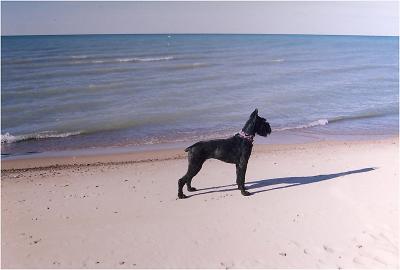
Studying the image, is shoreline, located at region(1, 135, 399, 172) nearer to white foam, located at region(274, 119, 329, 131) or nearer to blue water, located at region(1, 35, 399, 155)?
blue water, located at region(1, 35, 399, 155)

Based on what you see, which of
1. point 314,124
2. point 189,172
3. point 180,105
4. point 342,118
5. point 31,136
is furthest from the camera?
point 180,105

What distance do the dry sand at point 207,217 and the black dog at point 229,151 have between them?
422mm

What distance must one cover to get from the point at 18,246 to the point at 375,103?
18.7 meters

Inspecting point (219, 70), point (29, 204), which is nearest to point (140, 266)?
point (29, 204)

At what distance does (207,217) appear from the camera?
7.56m

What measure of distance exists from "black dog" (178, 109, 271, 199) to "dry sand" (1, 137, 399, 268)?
0.42 meters

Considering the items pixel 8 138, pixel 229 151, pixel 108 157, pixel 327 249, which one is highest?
pixel 229 151

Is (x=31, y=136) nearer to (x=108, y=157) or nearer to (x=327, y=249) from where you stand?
(x=108, y=157)

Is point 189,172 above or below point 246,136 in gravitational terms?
below

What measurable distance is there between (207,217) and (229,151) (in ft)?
5.10

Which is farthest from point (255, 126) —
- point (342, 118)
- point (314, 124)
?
point (342, 118)

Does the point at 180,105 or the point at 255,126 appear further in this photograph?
the point at 180,105

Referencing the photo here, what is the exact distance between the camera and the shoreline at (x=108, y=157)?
12.3 metres

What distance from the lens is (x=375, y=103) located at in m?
21.5
